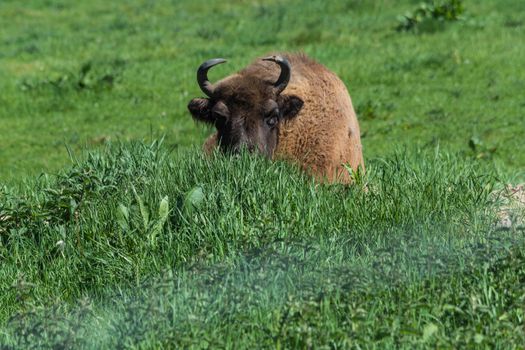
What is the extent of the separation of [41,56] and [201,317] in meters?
13.3

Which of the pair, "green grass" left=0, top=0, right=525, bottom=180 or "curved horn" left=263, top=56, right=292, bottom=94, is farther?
Answer: "green grass" left=0, top=0, right=525, bottom=180

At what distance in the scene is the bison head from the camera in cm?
843

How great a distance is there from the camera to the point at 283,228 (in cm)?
645

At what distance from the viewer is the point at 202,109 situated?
29.5ft

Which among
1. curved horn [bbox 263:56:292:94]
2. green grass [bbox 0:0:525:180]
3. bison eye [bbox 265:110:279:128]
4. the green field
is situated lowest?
green grass [bbox 0:0:525:180]

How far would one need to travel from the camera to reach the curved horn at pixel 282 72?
8.48 metres

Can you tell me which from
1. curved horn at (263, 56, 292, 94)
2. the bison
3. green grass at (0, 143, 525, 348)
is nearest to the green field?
green grass at (0, 143, 525, 348)

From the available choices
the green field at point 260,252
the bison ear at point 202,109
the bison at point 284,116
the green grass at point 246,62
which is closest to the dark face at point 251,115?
the bison at point 284,116

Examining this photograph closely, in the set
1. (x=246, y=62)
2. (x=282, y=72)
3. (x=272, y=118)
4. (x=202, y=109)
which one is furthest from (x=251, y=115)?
(x=246, y=62)

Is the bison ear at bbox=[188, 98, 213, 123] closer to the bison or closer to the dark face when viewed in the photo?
the bison

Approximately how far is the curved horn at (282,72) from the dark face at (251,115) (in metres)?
0.07

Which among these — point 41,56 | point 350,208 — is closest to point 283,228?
point 350,208

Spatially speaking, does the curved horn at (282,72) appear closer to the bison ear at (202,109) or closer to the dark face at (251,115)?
the dark face at (251,115)

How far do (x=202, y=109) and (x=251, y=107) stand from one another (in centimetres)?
62
